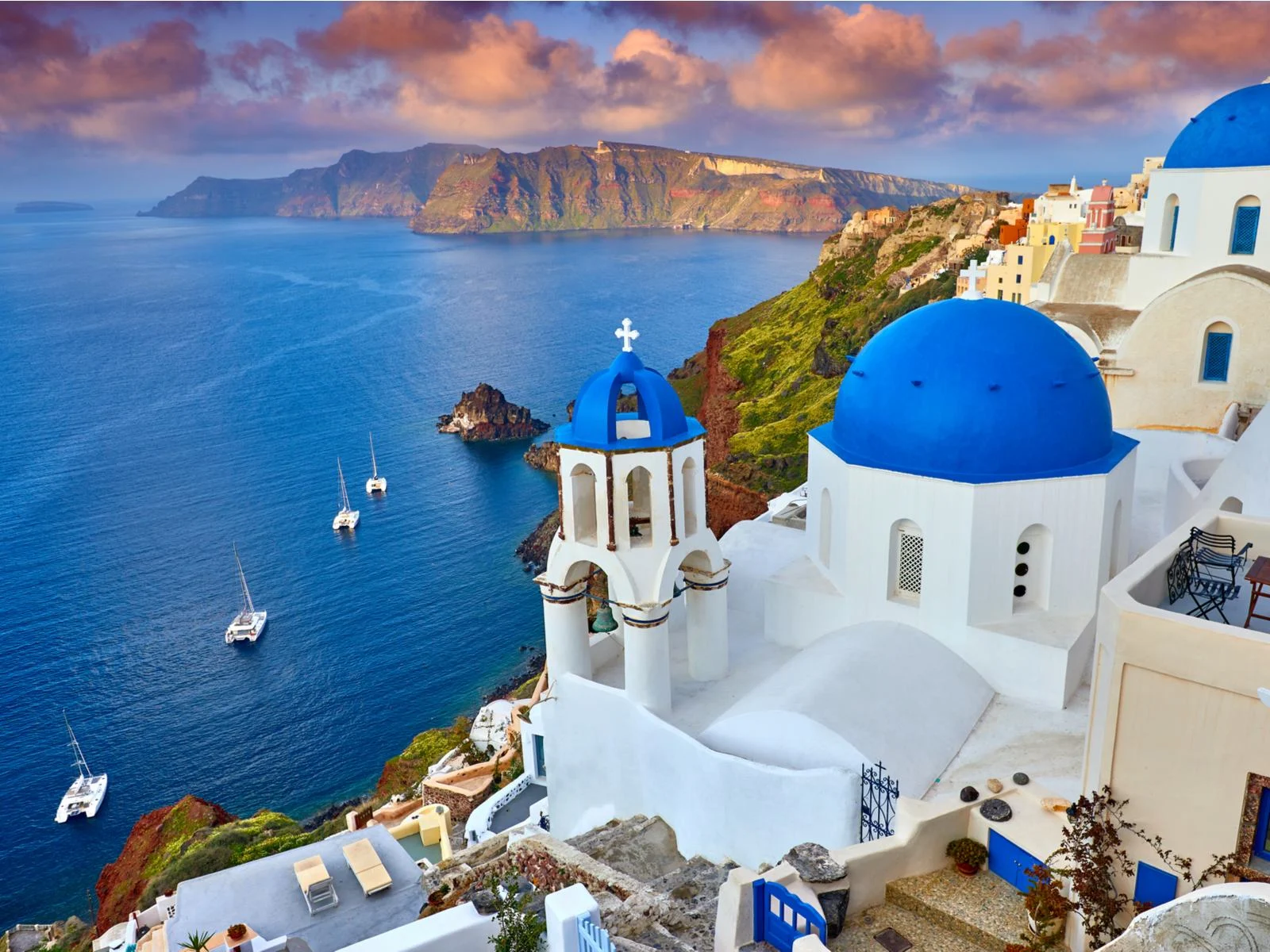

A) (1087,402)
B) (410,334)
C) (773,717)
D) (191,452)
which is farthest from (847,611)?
(410,334)

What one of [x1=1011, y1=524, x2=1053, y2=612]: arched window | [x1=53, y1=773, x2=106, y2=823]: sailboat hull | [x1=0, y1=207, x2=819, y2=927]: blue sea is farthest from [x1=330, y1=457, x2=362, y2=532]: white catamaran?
[x1=1011, y1=524, x2=1053, y2=612]: arched window

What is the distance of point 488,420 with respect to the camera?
73062mm

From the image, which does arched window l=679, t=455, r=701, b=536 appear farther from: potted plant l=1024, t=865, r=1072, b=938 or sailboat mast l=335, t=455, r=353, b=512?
sailboat mast l=335, t=455, r=353, b=512

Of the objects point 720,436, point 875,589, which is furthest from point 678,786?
point 720,436

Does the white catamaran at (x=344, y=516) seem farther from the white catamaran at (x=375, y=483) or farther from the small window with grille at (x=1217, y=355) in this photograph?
the small window with grille at (x=1217, y=355)

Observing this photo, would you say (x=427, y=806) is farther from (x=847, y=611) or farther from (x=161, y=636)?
(x=161, y=636)

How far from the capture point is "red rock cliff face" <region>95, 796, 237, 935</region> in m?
29.2

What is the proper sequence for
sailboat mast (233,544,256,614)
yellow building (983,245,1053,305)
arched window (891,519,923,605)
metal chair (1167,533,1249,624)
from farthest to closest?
sailboat mast (233,544,256,614)
yellow building (983,245,1053,305)
arched window (891,519,923,605)
metal chair (1167,533,1249,624)

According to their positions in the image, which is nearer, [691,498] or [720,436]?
[691,498]

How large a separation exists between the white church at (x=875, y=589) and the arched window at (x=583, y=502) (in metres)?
0.03

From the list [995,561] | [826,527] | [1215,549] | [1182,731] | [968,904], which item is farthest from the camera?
[826,527]

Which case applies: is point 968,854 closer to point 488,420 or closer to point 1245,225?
point 1245,225

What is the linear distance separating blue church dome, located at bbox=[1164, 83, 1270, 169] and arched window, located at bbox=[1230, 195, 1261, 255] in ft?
2.60

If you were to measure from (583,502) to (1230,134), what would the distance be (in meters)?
16.0
